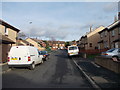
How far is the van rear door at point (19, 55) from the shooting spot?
35.0 feet

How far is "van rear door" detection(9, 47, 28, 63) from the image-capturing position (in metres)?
10.7

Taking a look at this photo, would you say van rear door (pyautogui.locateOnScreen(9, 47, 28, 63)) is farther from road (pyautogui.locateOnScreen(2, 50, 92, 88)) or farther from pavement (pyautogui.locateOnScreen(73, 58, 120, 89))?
pavement (pyautogui.locateOnScreen(73, 58, 120, 89))

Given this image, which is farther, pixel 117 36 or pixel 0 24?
pixel 117 36

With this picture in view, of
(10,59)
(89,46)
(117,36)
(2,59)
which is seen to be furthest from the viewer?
(89,46)

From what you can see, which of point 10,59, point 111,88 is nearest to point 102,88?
point 111,88

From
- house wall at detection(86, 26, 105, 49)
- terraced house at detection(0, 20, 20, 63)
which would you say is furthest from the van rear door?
house wall at detection(86, 26, 105, 49)

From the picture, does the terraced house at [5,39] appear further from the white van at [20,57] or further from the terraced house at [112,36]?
the terraced house at [112,36]

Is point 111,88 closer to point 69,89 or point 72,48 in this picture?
point 69,89

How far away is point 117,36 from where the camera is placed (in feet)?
82.0

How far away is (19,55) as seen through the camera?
10.8 m

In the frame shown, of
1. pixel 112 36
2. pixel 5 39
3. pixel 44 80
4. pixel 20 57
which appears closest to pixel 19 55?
pixel 20 57

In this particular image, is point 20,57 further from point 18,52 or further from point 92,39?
point 92,39

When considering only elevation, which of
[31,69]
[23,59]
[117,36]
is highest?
[117,36]

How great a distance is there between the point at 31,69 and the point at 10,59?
185 cm
